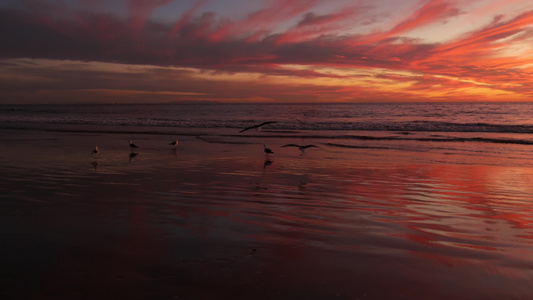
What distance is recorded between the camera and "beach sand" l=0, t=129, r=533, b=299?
3406 mm

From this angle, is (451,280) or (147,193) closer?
(451,280)

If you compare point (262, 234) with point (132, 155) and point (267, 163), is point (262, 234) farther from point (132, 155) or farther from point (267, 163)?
point (132, 155)

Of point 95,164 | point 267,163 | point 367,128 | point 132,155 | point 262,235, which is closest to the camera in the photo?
point 262,235

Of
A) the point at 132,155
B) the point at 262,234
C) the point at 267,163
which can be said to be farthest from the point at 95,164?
the point at 262,234

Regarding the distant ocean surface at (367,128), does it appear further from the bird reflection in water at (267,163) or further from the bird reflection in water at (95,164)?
the bird reflection in water at (95,164)

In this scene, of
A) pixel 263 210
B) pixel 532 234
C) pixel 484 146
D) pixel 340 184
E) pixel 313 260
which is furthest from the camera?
pixel 484 146

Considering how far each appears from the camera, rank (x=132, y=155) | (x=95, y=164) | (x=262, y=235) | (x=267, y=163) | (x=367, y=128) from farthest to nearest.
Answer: (x=367, y=128) < (x=132, y=155) < (x=267, y=163) < (x=95, y=164) < (x=262, y=235)

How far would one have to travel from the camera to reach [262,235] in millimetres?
4832

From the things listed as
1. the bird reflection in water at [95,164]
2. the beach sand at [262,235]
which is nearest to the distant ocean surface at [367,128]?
the bird reflection in water at [95,164]

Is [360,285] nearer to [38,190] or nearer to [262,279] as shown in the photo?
[262,279]

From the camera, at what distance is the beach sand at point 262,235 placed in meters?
3.41

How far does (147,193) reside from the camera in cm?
743

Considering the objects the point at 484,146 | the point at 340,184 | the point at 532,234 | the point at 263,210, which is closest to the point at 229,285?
the point at 263,210

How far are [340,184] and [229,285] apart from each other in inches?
229
